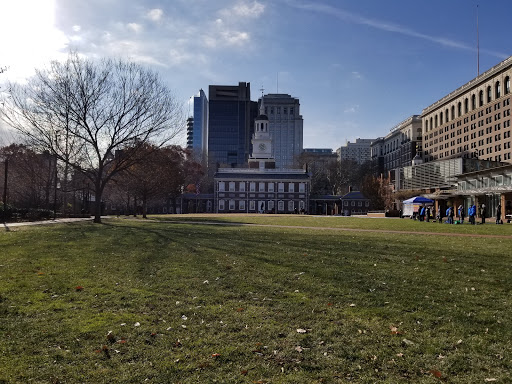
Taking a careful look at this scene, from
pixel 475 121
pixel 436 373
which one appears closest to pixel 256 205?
pixel 475 121

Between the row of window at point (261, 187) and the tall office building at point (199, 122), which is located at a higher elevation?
the tall office building at point (199, 122)

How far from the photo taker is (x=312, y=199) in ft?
284

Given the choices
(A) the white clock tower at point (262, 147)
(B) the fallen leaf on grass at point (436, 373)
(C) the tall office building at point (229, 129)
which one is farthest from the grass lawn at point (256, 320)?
(C) the tall office building at point (229, 129)

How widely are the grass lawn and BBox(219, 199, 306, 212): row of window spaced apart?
71.2 m

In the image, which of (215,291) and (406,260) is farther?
(406,260)

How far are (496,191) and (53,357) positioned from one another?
48.5m

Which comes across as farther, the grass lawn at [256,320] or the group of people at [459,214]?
the group of people at [459,214]

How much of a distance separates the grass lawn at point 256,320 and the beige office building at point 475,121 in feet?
291

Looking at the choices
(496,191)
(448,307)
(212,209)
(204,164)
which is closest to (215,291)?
(448,307)

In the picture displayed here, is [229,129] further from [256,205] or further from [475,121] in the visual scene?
[475,121]

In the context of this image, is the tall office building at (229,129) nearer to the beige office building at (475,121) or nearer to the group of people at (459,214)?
the beige office building at (475,121)

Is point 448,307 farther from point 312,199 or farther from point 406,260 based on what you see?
point 312,199

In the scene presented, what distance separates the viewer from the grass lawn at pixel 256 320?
4.31 metres

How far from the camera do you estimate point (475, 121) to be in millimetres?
95312
